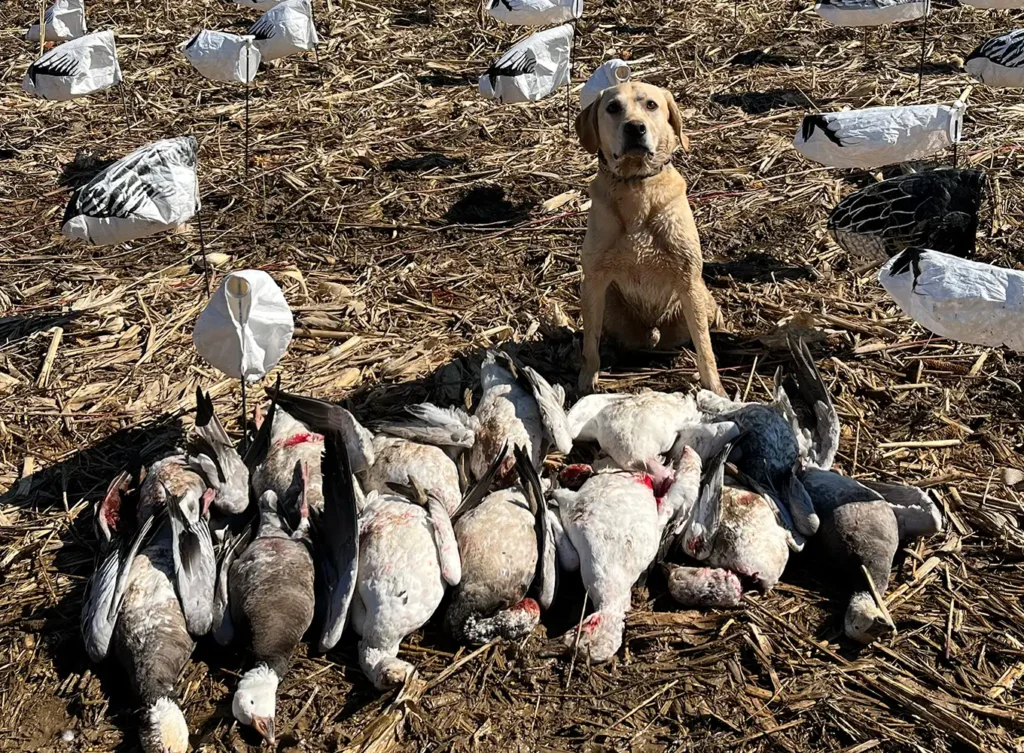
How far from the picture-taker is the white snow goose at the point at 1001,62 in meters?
7.73

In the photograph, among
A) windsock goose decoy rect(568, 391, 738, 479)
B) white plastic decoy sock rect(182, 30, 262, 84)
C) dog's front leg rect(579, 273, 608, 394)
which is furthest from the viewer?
white plastic decoy sock rect(182, 30, 262, 84)

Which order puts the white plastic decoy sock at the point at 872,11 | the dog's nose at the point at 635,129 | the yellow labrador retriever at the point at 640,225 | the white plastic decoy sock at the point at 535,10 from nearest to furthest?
the dog's nose at the point at 635,129, the yellow labrador retriever at the point at 640,225, the white plastic decoy sock at the point at 872,11, the white plastic decoy sock at the point at 535,10

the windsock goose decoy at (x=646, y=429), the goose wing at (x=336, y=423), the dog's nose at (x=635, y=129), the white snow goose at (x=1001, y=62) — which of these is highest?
the dog's nose at (x=635, y=129)

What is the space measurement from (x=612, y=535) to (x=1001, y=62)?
18.6ft

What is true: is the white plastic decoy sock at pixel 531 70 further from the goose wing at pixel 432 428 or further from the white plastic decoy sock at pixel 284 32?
the goose wing at pixel 432 428

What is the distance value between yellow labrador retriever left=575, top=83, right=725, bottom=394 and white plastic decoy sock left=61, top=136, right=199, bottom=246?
85.6 inches

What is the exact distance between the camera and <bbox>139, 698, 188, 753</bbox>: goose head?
3.49 metres

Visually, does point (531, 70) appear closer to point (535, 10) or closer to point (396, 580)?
point (535, 10)

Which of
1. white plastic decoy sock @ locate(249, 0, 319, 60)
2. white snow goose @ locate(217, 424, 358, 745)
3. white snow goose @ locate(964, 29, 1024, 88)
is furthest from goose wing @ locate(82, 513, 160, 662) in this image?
white snow goose @ locate(964, 29, 1024, 88)

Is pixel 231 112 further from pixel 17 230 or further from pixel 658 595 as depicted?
pixel 658 595

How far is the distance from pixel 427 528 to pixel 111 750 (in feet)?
4.27

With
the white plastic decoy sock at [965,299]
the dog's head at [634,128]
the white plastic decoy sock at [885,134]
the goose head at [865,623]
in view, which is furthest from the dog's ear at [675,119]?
the goose head at [865,623]

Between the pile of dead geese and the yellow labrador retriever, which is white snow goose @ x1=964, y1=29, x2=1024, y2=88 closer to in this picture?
the yellow labrador retriever

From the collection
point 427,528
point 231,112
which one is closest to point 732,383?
point 427,528
